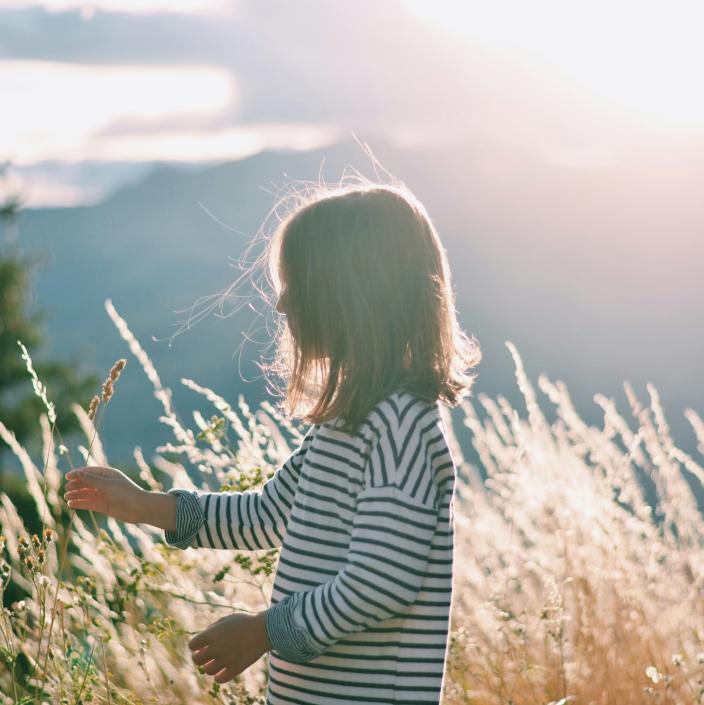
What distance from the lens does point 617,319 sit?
106 metres

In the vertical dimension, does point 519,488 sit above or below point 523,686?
above

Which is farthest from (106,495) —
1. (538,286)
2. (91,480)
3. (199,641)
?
(538,286)

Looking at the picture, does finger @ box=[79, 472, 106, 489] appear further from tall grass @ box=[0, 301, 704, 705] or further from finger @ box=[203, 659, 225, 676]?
finger @ box=[203, 659, 225, 676]

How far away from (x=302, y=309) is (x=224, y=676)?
0.61 m

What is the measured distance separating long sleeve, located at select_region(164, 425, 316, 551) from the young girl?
0.34 feet

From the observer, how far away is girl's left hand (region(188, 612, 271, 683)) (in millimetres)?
1446

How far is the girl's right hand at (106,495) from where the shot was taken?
6.02 feet

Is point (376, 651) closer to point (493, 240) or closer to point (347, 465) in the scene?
point (347, 465)

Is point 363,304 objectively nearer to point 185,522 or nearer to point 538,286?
point 185,522

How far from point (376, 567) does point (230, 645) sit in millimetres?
256

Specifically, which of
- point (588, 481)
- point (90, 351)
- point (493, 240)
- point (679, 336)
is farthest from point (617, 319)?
point (588, 481)

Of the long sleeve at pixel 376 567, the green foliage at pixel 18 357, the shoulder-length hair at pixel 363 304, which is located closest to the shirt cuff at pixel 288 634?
the long sleeve at pixel 376 567

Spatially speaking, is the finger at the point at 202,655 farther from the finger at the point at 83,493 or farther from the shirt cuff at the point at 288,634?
the finger at the point at 83,493

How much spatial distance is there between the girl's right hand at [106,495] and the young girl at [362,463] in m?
0.32
